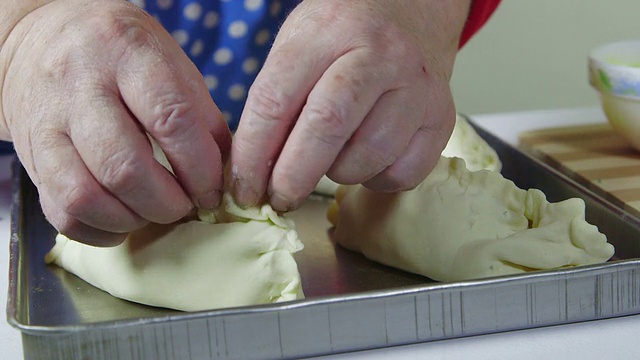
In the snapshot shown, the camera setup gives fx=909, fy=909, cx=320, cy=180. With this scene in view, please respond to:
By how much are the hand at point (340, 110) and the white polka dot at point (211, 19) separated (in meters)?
0.43

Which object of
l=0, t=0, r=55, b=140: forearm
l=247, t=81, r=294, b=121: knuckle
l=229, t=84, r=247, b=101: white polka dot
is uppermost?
l=247, t=81, r=294, b=121: knuckle

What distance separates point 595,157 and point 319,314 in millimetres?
580

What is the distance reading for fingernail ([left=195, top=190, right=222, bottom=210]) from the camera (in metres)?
0.74

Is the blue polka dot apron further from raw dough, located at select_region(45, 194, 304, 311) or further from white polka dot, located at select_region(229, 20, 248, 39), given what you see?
raw dough, located at select_region(45, 194, 304, 311)

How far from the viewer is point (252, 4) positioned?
1.18 metres

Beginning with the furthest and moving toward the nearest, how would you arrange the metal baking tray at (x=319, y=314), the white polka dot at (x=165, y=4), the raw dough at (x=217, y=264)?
the white polka dot at (x=165, y=4) → the raw dough at (x=217, y=264) → the metal baking tray at (x=319, y=314)

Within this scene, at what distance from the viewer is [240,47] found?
1203 millimetres

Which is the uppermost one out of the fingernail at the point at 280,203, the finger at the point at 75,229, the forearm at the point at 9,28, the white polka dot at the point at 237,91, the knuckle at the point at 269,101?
the knuckle at the point at 269,101

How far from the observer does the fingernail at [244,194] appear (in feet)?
2.40

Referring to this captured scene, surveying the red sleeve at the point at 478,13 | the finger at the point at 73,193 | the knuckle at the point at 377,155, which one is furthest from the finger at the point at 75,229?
the red sleeve at the point at 478,13

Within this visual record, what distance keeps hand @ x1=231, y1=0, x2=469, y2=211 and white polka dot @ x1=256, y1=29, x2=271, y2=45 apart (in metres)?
0.43

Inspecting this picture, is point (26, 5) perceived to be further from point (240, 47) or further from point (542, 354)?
point (542, 354)

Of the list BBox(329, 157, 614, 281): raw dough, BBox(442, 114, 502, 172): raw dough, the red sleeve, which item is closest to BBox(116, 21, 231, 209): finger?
BBox(329, 157, 614, 281): raw dough

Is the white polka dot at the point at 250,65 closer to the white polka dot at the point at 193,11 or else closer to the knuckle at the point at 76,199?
the white polka dot at the point at 193,11
